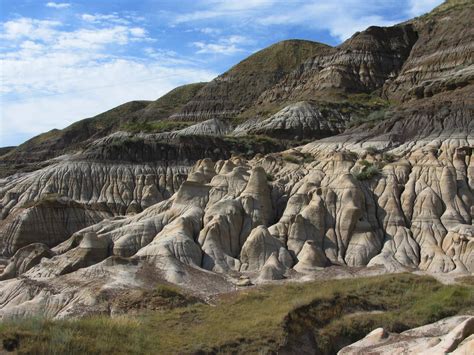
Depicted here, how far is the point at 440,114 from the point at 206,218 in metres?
27.4

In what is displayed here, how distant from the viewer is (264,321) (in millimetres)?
25062

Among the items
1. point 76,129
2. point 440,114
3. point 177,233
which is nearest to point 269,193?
point 177,233

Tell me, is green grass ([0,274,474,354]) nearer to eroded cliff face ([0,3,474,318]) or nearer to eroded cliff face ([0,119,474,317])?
eroded cliff face ([0,3,474,318])

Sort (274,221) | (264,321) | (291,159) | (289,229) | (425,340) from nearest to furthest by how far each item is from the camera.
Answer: (425,340) < (264,321) < (289,229) < (274,221) < (291,159)

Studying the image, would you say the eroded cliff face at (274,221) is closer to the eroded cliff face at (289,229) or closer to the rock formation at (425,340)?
the eroded cliff face at (289,229)

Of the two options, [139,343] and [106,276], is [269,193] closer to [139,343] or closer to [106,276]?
[106,276]

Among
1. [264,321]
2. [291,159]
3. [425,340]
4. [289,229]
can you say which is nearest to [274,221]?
[289,229]

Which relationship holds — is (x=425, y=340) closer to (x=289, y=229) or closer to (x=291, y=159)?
(x=289, y=229)

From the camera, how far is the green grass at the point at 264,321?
21672mm

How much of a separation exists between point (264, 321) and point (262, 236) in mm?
18732

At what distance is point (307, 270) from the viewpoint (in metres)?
41.1

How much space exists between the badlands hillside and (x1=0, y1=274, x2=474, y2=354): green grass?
3.7 inches

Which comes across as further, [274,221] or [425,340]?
[274,221]

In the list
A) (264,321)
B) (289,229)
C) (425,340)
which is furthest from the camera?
(289,229)
